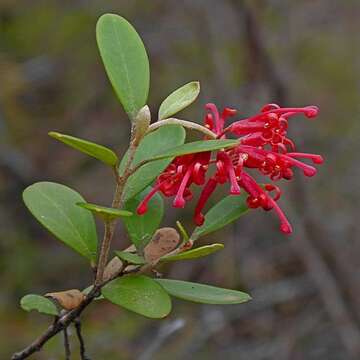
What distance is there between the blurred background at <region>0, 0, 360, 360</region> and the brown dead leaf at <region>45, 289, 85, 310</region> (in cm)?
176

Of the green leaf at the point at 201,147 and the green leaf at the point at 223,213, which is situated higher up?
the green leaf at the point at 201,147

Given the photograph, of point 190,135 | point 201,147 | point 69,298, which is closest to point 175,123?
point 201,147

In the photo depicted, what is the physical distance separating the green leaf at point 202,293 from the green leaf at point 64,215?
5.1 inches

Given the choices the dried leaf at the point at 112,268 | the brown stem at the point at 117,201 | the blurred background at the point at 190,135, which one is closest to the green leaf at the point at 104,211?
the brown stem at the point at 117,201

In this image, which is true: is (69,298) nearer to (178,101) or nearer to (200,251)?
(200,251)

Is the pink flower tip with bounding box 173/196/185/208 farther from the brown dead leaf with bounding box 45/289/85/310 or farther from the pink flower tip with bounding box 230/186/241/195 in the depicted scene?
the brown dead leaf with bounding box 45/289/85/310

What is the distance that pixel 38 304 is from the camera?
1.17 meters

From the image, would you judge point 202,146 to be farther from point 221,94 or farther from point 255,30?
point 221,94

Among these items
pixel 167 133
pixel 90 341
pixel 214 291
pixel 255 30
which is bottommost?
pixel 90 341

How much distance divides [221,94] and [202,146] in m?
2.44

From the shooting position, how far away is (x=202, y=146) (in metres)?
1.00

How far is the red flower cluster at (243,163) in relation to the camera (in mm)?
1087

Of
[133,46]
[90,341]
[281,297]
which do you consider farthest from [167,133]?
[281,297]

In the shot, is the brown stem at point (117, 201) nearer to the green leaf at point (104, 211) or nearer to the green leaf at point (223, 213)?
the green leaf at point (104, 211)
